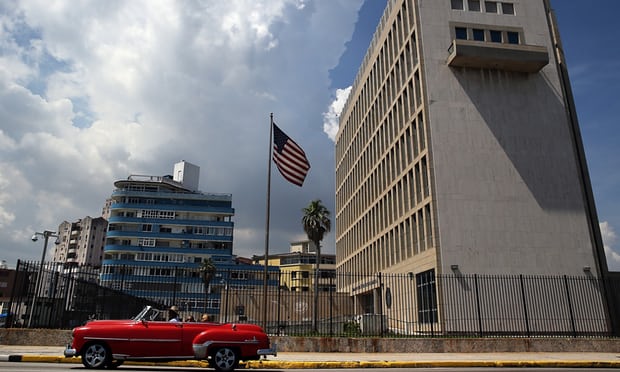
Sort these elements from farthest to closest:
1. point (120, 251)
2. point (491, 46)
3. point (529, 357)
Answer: point (120, 251) < point (491, 46) < point (529, 357)

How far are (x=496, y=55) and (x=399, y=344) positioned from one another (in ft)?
80.8

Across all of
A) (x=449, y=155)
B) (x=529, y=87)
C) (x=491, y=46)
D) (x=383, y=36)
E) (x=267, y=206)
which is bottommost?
(x=267, y=206)

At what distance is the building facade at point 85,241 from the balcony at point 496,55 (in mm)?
112507

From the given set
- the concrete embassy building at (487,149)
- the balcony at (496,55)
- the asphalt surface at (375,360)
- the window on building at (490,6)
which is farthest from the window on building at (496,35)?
the asphalt surface at (375,360)

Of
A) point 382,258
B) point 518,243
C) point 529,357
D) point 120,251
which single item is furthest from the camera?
point 120,251

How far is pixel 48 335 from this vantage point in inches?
723

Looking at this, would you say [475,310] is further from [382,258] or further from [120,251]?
[120,251]

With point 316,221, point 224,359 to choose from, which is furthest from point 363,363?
point 316,221

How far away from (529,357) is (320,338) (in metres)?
8.18

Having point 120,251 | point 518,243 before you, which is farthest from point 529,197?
point 120,251

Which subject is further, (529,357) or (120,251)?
(120,251)

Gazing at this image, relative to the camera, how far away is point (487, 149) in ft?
111

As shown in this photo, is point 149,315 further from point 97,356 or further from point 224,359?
point 224,359

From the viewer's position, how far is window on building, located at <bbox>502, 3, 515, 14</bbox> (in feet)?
124
